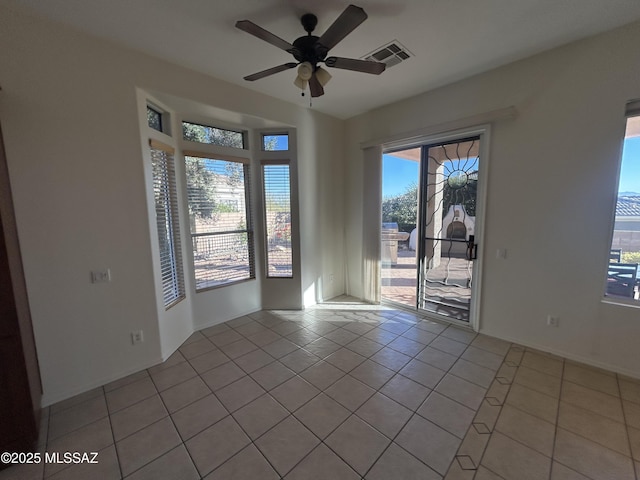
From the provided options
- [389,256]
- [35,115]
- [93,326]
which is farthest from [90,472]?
[389,256]

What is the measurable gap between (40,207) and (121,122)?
914mm

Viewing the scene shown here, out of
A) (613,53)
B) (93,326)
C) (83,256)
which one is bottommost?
(93,326)

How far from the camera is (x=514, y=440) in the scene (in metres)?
1.64

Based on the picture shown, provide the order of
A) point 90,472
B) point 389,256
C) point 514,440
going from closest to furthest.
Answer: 1. point 90,472
2. point 514,440
3. point 389,256

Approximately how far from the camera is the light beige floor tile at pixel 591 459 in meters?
1.42

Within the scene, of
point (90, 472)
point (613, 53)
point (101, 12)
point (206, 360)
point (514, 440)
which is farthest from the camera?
point (206, 360)

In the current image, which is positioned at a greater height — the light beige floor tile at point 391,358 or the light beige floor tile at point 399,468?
the light beige floor tile at point 391,358

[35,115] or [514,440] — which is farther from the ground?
[35,115]

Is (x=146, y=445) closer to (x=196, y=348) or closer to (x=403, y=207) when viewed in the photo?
(x=196, y=348)

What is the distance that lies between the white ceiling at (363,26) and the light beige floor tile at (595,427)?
292cm

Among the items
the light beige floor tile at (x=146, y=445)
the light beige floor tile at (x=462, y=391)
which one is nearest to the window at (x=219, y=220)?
the light beige floor tile at (x=146, y=445)

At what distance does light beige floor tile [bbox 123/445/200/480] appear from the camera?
1.45 meters

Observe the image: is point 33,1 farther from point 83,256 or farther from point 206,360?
point 206,360

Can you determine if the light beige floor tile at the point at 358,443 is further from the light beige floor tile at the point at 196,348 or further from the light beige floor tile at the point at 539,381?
the light beige floor tile at the point at 196,348
